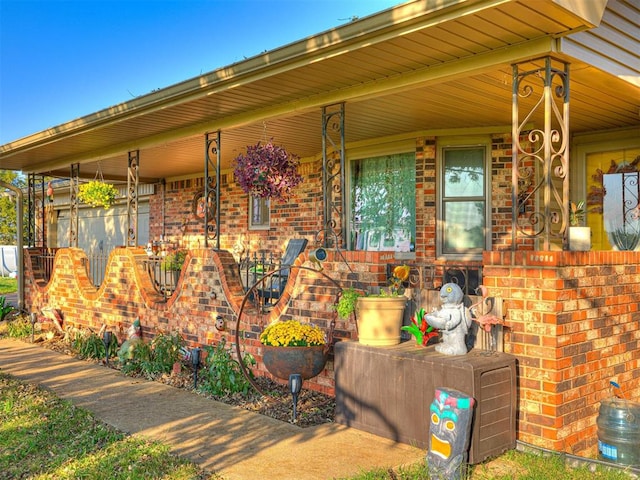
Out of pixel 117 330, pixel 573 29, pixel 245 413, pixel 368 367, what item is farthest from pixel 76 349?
pixel 573 29

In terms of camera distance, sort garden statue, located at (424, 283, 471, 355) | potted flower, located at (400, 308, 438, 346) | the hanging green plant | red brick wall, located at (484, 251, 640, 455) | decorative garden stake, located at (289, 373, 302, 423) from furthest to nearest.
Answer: the hanging green plant < decorative garden stake, located at (289, 373, 302, 423) < potted flower, located at (400, 308, 438, 346) < garden statue, located at (424, 283, 471, 355) < red brick wall, located at (484, 251, 640, 455)

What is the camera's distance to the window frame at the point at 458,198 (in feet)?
24.6

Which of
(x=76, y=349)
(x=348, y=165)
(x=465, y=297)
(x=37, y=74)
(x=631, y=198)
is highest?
(x=37, y=74)

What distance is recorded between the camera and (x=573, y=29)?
430 cm

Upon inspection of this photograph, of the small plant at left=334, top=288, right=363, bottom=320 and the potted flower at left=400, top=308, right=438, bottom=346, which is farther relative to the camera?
the small plant at left=334, top=288, right=363, bottom=320

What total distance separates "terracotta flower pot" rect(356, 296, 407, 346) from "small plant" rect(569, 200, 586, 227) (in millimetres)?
2597

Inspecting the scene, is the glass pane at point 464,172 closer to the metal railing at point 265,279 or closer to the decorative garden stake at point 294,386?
the metal railing at point 265,279

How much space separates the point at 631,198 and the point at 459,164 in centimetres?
204

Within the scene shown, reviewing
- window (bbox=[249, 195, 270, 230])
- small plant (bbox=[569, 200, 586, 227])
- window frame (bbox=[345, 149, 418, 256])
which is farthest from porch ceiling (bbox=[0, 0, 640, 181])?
window (bbox=[249, 195, 270, 230])

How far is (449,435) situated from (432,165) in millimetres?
4493

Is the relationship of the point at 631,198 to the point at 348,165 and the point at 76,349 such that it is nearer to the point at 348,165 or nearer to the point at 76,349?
the point at 348,165

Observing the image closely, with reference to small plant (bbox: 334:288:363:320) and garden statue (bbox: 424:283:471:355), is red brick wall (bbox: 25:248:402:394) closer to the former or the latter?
small plant (bbox: 334:288:363:320)

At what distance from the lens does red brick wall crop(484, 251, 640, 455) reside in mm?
4168

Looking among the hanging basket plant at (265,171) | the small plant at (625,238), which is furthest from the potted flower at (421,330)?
the small plant at (625,238)
